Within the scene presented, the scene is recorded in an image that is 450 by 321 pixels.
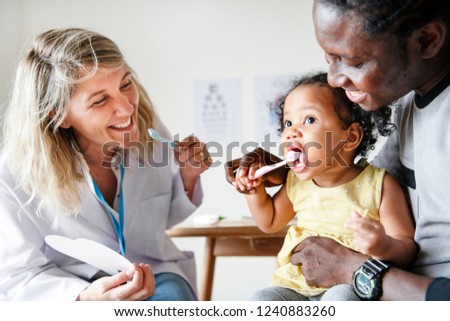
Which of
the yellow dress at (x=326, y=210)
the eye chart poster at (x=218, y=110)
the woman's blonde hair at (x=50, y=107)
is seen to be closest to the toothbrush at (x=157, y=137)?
the woman's blonde hair at (x=50, y=107)

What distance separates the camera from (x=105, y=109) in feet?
3.48

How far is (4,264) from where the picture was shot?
1.07 meters

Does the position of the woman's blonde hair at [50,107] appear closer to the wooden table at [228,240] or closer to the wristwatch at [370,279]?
the wooden table at [228,240]

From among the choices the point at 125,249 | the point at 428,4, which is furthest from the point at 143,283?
the point at 428,4

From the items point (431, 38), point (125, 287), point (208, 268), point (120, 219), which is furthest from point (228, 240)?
point (431, 38)

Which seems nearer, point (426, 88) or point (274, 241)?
point (426, 88)

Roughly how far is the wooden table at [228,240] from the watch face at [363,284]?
0.46m

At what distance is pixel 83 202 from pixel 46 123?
6.7 inches

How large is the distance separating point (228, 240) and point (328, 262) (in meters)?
0.62

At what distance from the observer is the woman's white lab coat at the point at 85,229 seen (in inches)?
41.6

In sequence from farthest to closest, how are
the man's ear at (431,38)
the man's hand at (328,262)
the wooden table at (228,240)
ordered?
the wooden table at (228,240) < the man's hand at (328,262) < the man's ear at (431,38)

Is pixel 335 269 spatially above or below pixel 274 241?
above

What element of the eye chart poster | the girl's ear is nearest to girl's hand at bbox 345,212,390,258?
the girl's ear
